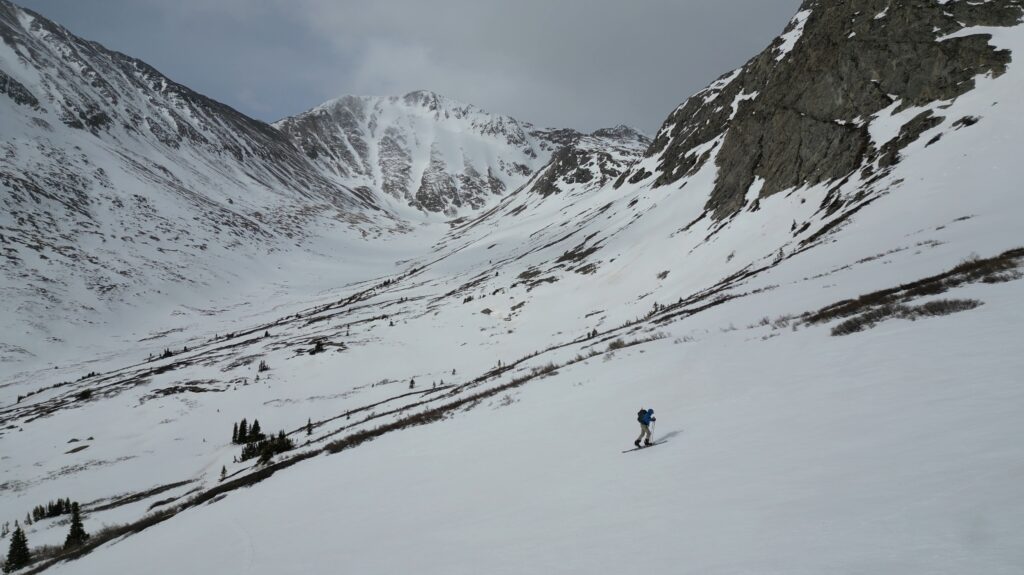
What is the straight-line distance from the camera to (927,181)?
25.7m

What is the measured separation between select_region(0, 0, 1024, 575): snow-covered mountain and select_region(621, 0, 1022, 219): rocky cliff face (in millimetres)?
263

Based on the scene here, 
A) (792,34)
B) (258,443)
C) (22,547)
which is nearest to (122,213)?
(258,443)

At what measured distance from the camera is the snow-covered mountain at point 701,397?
568 centimetres

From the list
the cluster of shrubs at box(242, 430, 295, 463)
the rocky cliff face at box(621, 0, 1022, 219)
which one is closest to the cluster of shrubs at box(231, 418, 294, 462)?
the cluster of shrubs at box(242, 430, 295, 463)

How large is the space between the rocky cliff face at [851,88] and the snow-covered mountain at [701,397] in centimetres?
26

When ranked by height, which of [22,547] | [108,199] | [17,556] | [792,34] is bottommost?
[17,556]

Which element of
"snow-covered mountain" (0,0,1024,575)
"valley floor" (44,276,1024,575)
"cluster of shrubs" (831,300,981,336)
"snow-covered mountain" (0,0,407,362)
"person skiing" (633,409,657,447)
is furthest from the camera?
"snow-covered mountain" (0,0,407,362)

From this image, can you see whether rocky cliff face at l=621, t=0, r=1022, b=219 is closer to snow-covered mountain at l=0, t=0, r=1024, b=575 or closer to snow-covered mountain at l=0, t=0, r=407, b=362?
snow-covered mountain at l=0, t=0, r=1024, b=575

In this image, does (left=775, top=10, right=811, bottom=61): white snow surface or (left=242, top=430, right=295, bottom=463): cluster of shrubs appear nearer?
(left=242, top=430, right=295, bottom=463): cluster of shrubs

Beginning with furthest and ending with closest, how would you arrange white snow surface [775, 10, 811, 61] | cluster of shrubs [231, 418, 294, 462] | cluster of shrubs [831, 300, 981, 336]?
white snow surface [775, 10, 811, 61] < cluster of shrubs [231, 418, 294, 462] < cluster of shrubs [831, 300, 981, 336]

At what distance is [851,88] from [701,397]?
4517cm

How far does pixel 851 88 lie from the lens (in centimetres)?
4322

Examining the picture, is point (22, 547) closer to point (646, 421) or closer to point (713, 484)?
point (646, 421)

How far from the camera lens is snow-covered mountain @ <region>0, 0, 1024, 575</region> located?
223 inches
